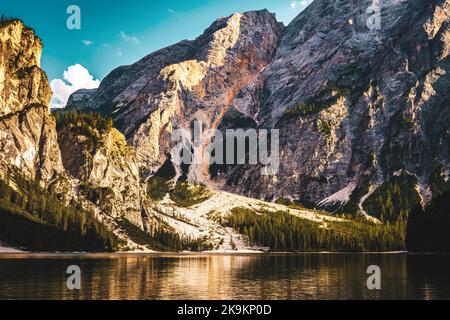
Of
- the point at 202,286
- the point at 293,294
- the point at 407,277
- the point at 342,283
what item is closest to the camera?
the point at 293,294

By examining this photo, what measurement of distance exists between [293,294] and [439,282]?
31.6 meters

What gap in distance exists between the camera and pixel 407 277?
104 meters

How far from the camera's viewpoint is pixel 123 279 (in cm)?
9762

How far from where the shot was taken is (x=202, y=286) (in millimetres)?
88250
